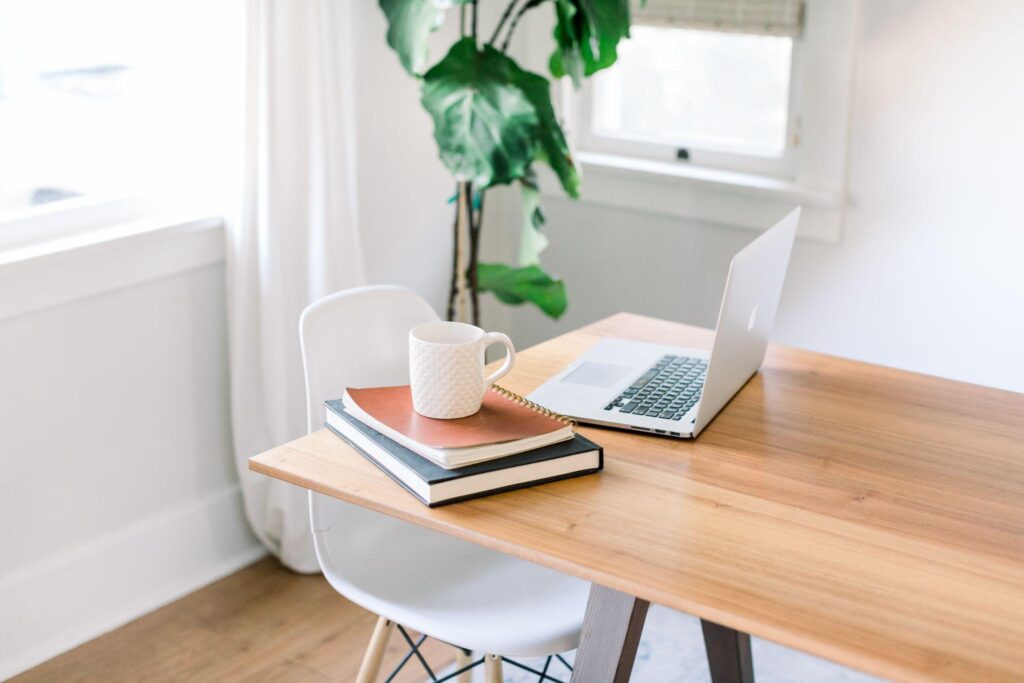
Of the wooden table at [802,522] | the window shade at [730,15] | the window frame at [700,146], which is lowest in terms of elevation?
the wooden table at [802,522]

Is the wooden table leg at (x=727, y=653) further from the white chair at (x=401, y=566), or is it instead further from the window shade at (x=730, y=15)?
the window shade at (x=730, y=15)

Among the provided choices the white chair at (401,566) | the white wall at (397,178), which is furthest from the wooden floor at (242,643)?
the white wall at (397,178)

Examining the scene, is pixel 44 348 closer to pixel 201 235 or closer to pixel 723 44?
pixel 201 235

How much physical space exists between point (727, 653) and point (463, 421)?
692 millimetres

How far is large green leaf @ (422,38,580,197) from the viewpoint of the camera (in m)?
2.38

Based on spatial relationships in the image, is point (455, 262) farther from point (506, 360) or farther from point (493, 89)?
point (506, 360)

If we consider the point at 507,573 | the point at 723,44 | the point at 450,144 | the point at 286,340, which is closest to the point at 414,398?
the point at 507,573

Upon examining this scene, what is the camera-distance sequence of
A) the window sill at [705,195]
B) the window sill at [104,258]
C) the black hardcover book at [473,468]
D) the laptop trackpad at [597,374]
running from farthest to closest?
the window sill at [705,195] < the window sill at [104,258] < the laptop trackpad at [597,374] < the black hardcover book at [473,468]

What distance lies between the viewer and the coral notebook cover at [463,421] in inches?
55.4

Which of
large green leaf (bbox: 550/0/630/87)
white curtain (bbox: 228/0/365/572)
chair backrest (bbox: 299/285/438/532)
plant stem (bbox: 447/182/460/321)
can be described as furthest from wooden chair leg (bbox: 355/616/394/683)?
large green leaf (bbox: 550/0/630/87)

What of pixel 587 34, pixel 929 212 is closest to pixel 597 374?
pixel 587 34

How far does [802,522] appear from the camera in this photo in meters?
1.34

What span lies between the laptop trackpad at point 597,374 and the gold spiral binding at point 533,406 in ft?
0.39

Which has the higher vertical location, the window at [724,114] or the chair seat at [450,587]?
the window at [724,114]
